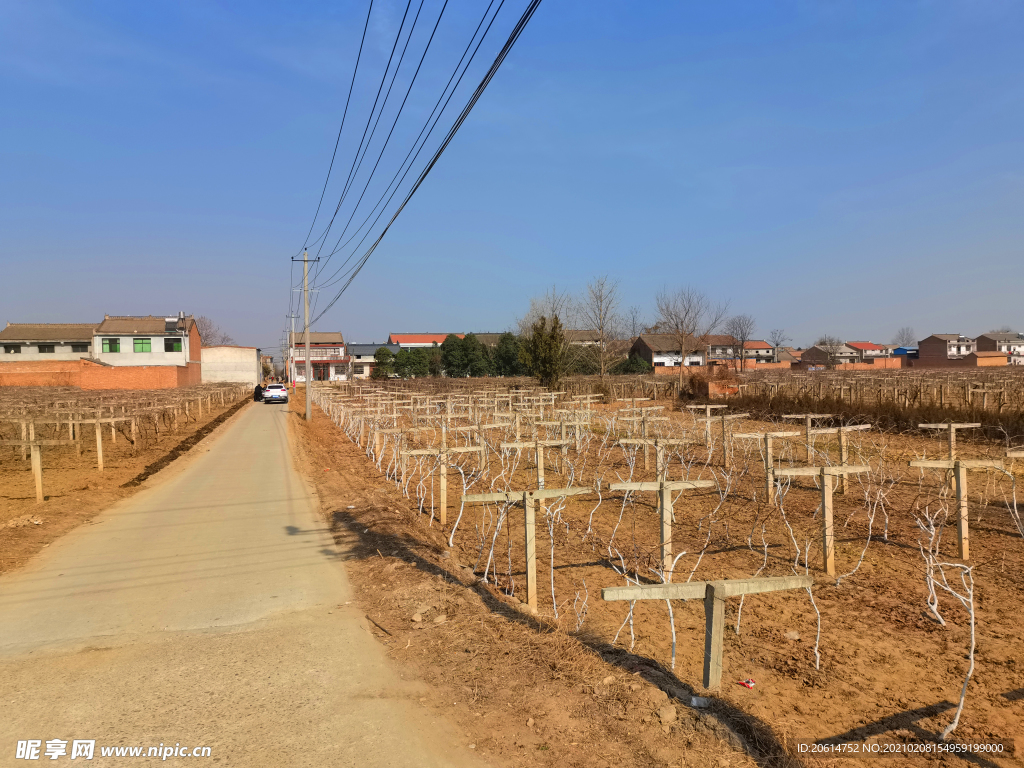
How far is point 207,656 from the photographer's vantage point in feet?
16.5

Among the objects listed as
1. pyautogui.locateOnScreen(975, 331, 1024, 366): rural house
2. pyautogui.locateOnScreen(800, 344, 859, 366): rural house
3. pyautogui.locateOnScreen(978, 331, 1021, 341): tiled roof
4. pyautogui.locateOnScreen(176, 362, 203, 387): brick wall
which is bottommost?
pyautogui.locateOnScreen(176, 362, 203, 387): brick wall

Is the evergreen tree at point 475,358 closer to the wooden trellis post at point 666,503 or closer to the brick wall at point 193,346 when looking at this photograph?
the brick wall at point 193,346

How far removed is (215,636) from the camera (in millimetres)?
5457

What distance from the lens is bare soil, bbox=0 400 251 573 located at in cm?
925

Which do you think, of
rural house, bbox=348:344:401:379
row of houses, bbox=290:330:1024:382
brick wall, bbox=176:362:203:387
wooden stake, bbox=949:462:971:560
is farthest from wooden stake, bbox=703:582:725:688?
rural house, bbox=348:344:401:379

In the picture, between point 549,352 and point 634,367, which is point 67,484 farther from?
point 634,367

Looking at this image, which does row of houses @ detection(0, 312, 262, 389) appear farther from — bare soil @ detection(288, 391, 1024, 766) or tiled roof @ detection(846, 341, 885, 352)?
tiled roof @ detection(846, 341, 885, 352)

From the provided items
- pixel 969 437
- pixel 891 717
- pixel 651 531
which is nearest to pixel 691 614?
pixel 891 717

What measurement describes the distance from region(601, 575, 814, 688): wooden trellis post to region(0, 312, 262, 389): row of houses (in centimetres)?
5572

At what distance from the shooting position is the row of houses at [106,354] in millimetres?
49281

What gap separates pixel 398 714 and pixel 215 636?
7.52ft

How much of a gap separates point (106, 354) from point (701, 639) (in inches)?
2778

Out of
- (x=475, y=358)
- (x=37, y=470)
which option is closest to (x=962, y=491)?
(x=37, y=470)

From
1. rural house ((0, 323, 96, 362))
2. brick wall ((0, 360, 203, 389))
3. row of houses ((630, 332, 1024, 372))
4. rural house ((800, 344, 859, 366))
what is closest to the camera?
brick wall ((0, 360, 203, 389))
